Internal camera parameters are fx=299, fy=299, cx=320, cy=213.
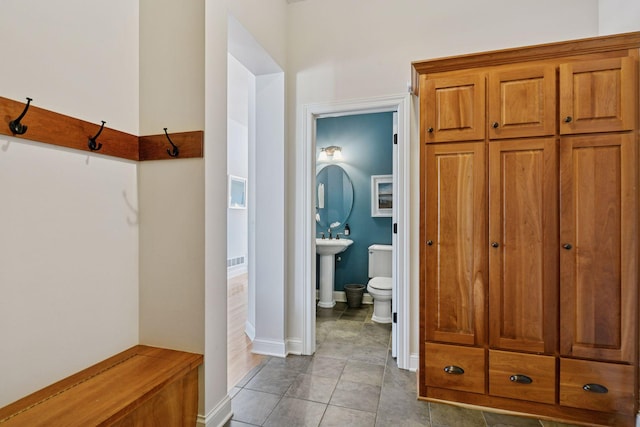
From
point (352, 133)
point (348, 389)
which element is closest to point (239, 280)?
point (352, 133)

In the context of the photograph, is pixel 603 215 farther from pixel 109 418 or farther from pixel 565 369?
pixel 109 418

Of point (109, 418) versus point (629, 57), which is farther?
point (629, 57)

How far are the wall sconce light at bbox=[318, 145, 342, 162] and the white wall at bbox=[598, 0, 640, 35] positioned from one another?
2825mm

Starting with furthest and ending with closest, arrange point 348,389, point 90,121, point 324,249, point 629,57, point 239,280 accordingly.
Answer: point 239,280 → point 324,249 → point 348,389 → point 629,57 → point 90,121

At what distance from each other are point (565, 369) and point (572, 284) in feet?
1.58

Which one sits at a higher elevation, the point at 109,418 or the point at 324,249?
the point at 324,249

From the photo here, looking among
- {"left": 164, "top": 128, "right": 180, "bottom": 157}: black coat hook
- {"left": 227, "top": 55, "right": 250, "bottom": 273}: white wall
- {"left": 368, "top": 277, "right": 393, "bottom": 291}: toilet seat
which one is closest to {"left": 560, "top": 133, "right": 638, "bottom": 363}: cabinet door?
{"left": 368, "top": 277, "right": 393, "bottom": 291}: toilet seat

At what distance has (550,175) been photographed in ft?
5.69

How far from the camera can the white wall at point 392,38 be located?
83.9 inches

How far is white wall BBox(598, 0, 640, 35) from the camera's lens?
1.71 m

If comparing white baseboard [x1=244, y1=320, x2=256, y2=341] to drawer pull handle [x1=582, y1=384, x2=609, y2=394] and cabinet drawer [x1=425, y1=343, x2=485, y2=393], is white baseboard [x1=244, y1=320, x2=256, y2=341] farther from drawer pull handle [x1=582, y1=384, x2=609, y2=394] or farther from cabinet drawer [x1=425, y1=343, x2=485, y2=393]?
drawer pull handle [x1=582, y1=384, x2=609, y2=394]

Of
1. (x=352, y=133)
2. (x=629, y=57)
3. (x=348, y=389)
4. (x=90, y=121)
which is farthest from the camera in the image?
(x=352, y=133)

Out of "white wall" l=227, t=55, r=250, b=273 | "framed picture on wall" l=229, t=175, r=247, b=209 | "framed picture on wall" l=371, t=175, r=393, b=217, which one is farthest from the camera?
"framed picture on wall" l=229, t=175, r=247, b=209

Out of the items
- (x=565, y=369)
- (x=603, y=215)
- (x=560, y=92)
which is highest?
(x=560, y=92)
